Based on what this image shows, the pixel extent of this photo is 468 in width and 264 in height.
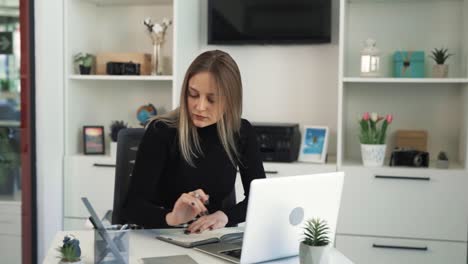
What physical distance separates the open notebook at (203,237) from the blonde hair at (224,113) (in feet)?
0.98

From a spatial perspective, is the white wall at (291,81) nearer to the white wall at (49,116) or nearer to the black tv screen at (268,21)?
the black tv screen at (268,21)

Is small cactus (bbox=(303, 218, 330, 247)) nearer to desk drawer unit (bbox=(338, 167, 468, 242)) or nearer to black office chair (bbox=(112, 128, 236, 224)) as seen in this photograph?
black office chair (bbox=(112, 128, 236, 224))

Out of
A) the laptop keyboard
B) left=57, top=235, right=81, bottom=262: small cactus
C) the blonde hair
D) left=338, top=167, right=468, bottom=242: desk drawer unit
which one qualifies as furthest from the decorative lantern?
left=57, top=235, right=81, bottom=262: small cactus

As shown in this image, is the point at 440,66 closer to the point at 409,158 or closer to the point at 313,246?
the point at 409,158

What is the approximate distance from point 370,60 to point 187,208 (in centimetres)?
181

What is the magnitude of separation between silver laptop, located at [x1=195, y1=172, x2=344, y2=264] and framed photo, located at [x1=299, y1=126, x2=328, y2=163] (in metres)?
1.64

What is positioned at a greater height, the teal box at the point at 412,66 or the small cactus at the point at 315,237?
the teal box at the point at 412,66

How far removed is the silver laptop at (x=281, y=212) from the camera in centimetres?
173

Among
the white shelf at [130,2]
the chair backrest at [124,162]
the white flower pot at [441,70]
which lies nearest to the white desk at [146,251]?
the chair backrest at [124,162]

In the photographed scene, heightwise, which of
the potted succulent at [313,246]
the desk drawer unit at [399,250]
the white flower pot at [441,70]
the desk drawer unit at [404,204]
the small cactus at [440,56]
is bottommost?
the desk drawer unit at [399,250]

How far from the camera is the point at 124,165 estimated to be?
8.20ft

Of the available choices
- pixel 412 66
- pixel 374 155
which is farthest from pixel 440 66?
pixel 374 155

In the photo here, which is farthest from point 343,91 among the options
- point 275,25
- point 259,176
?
point 259,176

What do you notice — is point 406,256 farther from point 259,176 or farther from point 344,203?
point 259,176
